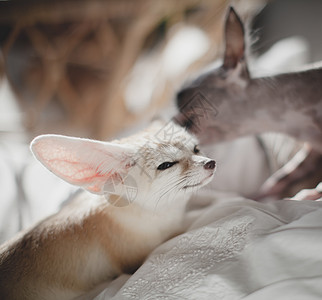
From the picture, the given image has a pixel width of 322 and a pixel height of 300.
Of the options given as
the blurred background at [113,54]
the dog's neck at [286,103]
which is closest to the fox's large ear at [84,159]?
the blurred background at [113,54]

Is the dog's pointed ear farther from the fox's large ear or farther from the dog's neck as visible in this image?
the fox's large ear

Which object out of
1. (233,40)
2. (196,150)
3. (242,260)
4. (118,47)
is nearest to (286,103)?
(233,40)

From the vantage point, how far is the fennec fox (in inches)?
20.6

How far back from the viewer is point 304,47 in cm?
124

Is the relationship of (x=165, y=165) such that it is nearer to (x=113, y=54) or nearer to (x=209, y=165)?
(x=209, y=165)

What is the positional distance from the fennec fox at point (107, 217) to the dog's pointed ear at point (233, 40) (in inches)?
10.0

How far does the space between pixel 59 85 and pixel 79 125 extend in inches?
10.7

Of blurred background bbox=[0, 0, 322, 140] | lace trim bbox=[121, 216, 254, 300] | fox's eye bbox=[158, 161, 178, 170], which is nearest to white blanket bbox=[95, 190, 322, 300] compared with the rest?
lace trim bbox=[121, 216, 254, 300]

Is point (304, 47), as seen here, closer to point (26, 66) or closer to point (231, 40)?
point (231, 40)

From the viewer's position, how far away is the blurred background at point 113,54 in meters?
0.85

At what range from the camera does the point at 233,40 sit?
0.72 m

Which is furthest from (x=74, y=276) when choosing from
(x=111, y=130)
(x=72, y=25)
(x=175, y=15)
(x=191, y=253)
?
(x=72, y=25)

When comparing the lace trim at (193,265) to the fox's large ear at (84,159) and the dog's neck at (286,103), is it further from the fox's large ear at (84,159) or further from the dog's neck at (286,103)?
the dog's neck at (286,103)

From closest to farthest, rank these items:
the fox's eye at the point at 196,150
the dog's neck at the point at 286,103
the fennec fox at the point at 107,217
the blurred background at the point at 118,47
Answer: the fennec fox at the point at 107,217 → the fox's eye at the point at 196,150 → the dog's neck at the point at 286,103 → the blurred background at the point at 118,47
